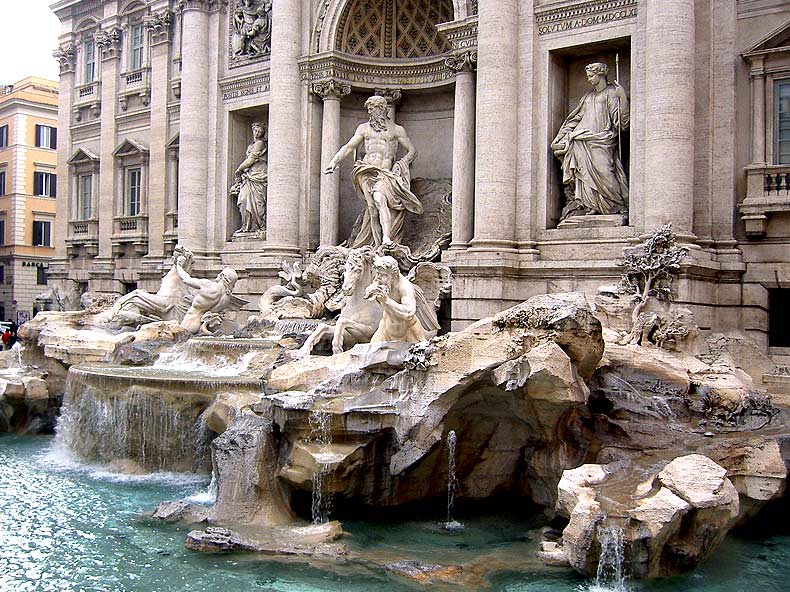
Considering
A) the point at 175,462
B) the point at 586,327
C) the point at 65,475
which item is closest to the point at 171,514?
the point at 175,462

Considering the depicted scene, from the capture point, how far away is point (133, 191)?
2381 centimetres

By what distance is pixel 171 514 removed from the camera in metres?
9.63

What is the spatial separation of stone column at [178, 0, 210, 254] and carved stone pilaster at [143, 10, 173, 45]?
5.88 ft

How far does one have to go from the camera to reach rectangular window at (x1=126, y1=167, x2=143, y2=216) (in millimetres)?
23641

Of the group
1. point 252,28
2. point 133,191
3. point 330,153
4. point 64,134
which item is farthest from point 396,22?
point 64,134

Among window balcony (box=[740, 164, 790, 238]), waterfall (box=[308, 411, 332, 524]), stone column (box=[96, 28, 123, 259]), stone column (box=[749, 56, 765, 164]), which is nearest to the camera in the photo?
waterfall (box=[308, 411, 332, 524])

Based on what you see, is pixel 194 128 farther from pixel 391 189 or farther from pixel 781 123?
pixel 781 123

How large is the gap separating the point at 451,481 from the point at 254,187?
1133 cm

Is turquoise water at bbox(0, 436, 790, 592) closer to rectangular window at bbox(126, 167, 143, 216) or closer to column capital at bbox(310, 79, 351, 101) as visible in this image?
column capital at bbox(310, 79, 351, 101)

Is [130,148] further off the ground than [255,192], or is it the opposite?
[130,148]

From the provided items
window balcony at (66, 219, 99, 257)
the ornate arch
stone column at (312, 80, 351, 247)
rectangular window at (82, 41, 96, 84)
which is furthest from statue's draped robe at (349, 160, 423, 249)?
rectangular window at (82, 41, 96, 84)

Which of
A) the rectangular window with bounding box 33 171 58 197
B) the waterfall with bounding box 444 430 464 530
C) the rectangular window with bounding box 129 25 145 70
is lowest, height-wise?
the waterfall with bounding box 444 430 464 530

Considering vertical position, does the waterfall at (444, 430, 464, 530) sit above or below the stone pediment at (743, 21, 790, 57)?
below

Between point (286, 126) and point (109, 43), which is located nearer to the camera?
point (286, 126)
